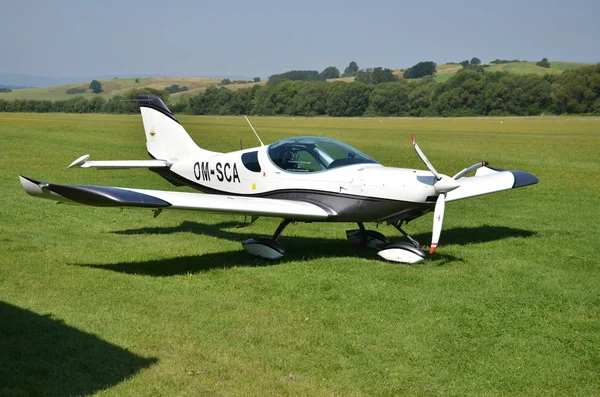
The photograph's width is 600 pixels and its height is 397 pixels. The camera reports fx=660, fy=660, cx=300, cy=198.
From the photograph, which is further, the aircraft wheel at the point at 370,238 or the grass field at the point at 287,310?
the aircraft wheel at the point at 370,238

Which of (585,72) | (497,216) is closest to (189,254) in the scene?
(497,216)

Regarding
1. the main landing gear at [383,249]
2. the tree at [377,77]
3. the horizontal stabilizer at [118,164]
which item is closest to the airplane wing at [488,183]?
the main landing gear at [383,249]

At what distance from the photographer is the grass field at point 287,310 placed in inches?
228

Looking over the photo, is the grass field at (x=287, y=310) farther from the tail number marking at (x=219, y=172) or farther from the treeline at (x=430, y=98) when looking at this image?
the treeline at (x=430, y=98)

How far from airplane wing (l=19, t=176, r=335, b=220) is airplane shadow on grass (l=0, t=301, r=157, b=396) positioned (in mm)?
1657

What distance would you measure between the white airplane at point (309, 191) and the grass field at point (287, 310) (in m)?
0.67

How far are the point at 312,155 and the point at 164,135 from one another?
4.12 metres

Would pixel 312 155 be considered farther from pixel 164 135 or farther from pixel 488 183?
pixel 164 135

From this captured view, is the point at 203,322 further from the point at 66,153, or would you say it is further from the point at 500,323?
the point at 66,153

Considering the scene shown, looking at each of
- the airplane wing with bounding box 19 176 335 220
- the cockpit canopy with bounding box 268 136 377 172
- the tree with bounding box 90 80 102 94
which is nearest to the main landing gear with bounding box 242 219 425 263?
the airplane wing with bounding box 19 176 335 220

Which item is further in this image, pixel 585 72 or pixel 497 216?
pixel 585 72

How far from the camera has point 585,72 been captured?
97.4 metres

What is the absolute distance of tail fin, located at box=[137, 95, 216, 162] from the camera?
516 inches

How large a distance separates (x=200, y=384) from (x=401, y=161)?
24118mm
